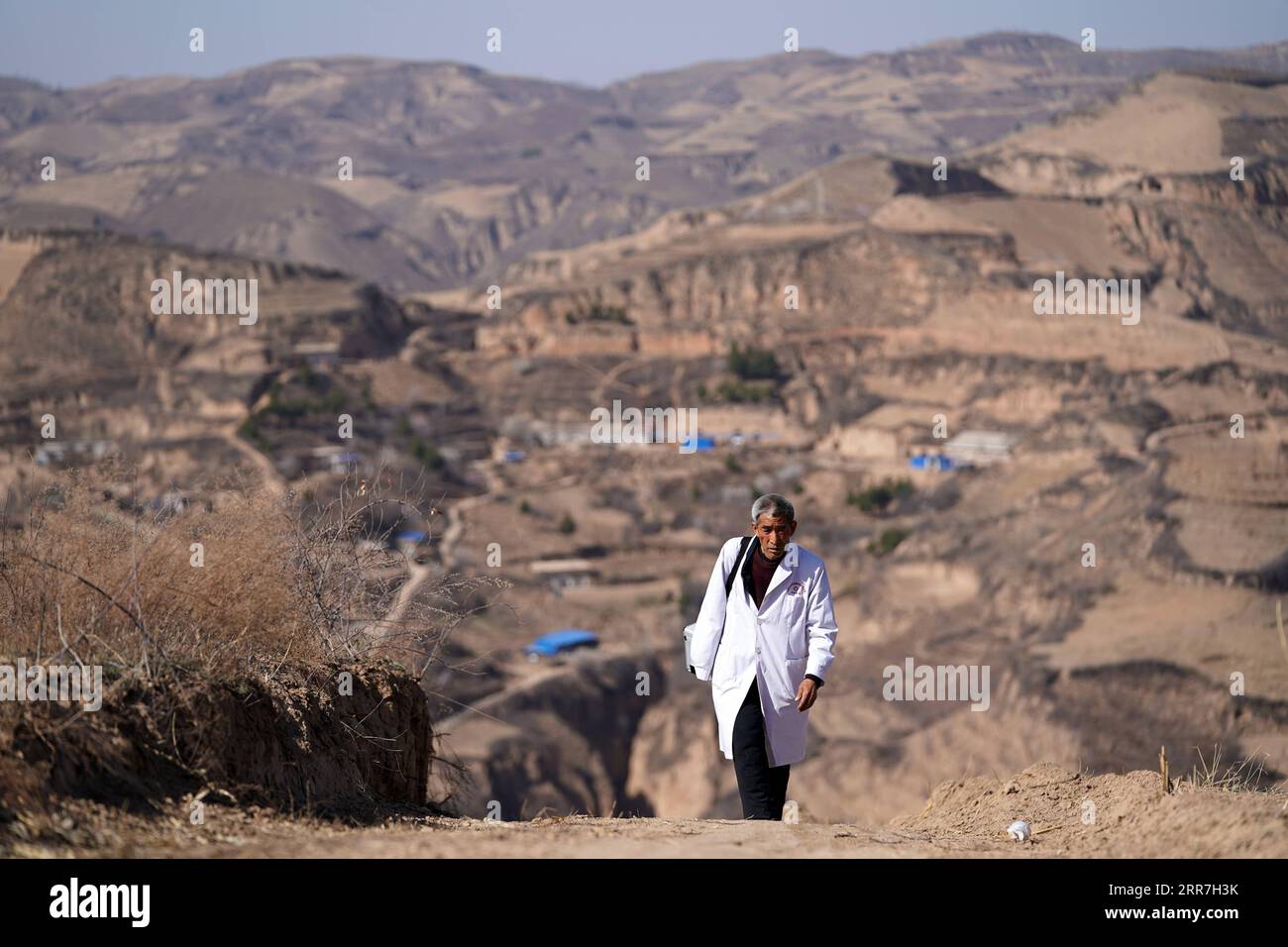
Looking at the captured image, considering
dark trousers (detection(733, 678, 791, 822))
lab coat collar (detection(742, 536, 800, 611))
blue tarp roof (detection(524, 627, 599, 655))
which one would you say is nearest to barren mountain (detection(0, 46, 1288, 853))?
blue tarp roof (detection(524, 627, 599, 655))

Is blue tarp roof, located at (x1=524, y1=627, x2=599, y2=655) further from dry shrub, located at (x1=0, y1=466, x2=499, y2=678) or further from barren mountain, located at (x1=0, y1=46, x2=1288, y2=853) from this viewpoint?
dry shrub, located at (x1=0, y1=466, x2=499, y2=678)

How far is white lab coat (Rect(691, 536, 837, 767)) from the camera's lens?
7.23 meters

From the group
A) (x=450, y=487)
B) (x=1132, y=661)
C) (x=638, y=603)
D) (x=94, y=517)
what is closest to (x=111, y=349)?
(x=450, y=487)

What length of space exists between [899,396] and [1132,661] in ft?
130

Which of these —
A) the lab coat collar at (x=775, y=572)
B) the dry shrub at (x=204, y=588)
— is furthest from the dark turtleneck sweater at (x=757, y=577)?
the dry shrub at (x=204, y=588)

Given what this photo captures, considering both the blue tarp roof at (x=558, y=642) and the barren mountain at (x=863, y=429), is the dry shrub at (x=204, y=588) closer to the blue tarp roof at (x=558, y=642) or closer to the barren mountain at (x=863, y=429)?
the barren mountain at (x=863, y=429)

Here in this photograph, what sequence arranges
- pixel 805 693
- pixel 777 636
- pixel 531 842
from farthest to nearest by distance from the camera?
pixel 777 636, pixel 805 693, pixel 531 842

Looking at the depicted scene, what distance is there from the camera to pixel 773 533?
283 inches

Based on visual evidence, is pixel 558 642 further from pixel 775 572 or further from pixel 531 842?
pixel 531 842

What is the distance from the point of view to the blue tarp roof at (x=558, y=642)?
135 feet

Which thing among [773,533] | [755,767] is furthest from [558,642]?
[773,533]

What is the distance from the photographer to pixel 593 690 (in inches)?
1495

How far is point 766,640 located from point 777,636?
0.05m

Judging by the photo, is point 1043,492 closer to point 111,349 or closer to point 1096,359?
point 1096,359
